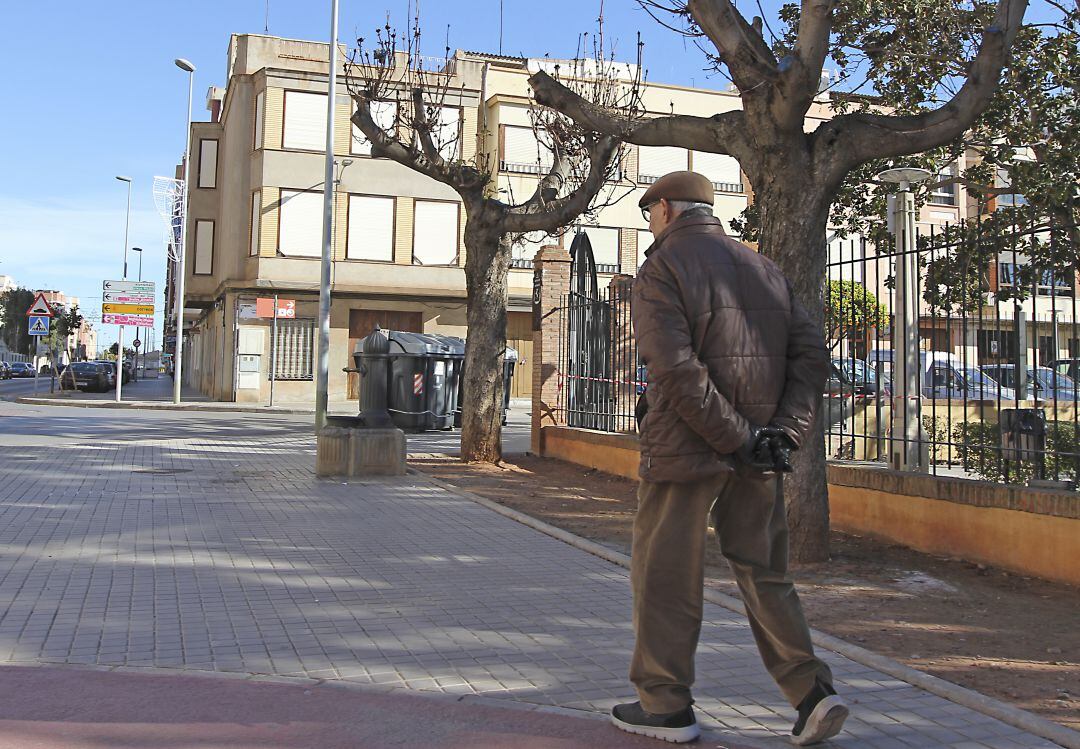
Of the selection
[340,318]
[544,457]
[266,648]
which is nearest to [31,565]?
[266,648]

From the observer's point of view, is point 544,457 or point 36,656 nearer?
point 36,656

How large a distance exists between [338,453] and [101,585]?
5861 millimetres

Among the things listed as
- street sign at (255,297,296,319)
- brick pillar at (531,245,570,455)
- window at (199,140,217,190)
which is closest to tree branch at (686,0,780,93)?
brick pillar at (531,245,570,455)

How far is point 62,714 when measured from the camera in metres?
3.72

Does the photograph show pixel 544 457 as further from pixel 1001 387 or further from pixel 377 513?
pixel 1001 387

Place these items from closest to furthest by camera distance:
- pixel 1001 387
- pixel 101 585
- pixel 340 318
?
pixel 101 585 < pixel 1001 387 < pixel 340 318

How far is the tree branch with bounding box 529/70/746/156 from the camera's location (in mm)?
7082

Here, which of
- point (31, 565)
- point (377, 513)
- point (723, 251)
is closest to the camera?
point (723, 251)

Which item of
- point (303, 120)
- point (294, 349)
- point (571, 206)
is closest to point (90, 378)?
point (294, 349)

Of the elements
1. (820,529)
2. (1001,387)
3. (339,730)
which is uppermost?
(1001,387)

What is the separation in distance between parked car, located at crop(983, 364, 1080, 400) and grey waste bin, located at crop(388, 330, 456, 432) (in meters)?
14.5

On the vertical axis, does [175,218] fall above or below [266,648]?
above

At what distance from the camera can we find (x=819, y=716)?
3414mm

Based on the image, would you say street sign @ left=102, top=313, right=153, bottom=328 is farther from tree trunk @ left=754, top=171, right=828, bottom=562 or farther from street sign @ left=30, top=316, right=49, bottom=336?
tree trunk @ left=754, top=171, right=828, bottom=562
